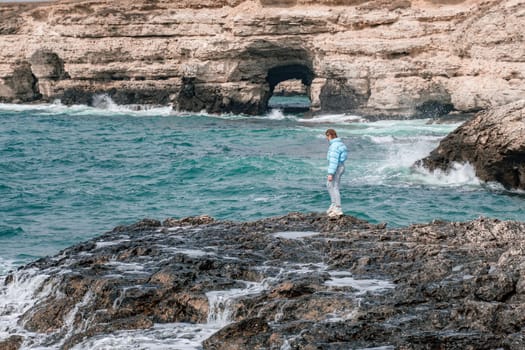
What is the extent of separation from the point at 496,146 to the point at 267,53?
919 inches

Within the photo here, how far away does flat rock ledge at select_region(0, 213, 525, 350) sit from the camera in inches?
303

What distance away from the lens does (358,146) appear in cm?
2856

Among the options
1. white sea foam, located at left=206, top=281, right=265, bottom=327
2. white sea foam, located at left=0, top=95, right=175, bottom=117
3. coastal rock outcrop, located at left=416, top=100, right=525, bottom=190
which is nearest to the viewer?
white sea foam, located at left=206, top=281, right=265, bottom=327

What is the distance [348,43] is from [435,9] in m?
4.09

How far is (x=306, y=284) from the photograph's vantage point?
356 inches

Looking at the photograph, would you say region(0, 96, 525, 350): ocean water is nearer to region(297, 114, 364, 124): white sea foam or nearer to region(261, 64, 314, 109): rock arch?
region(297, 114, 364, 124): white sea foam

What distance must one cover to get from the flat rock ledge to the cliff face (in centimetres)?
2350

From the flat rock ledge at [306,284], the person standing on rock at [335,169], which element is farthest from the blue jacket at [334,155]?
the flat rock ledge at [306,284]

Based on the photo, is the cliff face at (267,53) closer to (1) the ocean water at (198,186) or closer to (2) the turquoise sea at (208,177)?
(2) the turquoise sea at (208,177)

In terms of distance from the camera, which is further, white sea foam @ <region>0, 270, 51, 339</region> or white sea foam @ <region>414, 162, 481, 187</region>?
white sea foam @ <region>414, 162, 481, 187</region>

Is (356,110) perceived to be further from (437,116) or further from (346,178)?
(346,178)

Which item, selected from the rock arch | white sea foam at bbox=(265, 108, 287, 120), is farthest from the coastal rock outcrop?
the rock arch

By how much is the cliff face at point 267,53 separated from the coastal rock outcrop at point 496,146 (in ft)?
43.9

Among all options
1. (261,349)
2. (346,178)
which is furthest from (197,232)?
(346,178)
